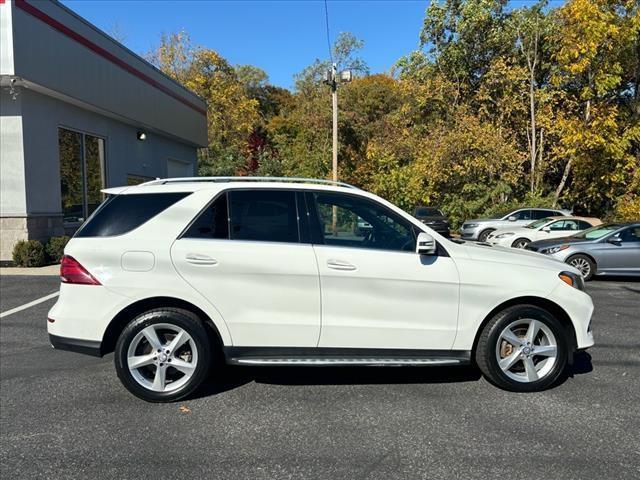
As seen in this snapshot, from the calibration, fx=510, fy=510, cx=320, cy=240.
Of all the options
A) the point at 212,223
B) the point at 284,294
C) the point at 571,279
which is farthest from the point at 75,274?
the point at 571,279

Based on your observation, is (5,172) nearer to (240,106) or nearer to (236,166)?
(236,166)

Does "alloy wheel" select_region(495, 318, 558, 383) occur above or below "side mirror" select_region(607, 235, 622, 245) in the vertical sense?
below

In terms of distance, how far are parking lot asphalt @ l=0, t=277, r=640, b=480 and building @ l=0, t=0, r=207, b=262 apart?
813cm

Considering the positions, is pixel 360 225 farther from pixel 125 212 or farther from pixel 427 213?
pixel 427 213

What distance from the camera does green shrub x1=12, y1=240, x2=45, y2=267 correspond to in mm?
11664

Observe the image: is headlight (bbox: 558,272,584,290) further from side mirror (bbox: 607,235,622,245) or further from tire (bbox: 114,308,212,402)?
side mirror (bbox: 607,235,622,245)

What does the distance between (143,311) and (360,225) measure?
6.42 feet

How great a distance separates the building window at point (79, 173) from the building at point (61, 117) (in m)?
0.03

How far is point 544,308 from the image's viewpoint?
4.42 meters

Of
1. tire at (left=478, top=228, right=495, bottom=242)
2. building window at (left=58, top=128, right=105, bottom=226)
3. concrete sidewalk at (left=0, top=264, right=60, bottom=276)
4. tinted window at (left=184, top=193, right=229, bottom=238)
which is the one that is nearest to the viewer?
tinted window at (left=184, top=193, right=229, bottom=238)

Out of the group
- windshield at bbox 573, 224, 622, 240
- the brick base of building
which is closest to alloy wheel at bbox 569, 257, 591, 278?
windshield at bbox 573, 224, 622, 240

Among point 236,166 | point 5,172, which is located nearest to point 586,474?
point 5,172

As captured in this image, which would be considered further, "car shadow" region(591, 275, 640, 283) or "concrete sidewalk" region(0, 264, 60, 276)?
"car shadow" region(591, 275, 640, 283)

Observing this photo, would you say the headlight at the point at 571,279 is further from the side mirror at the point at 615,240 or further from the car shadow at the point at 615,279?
the car shadow at the point at 615,279
